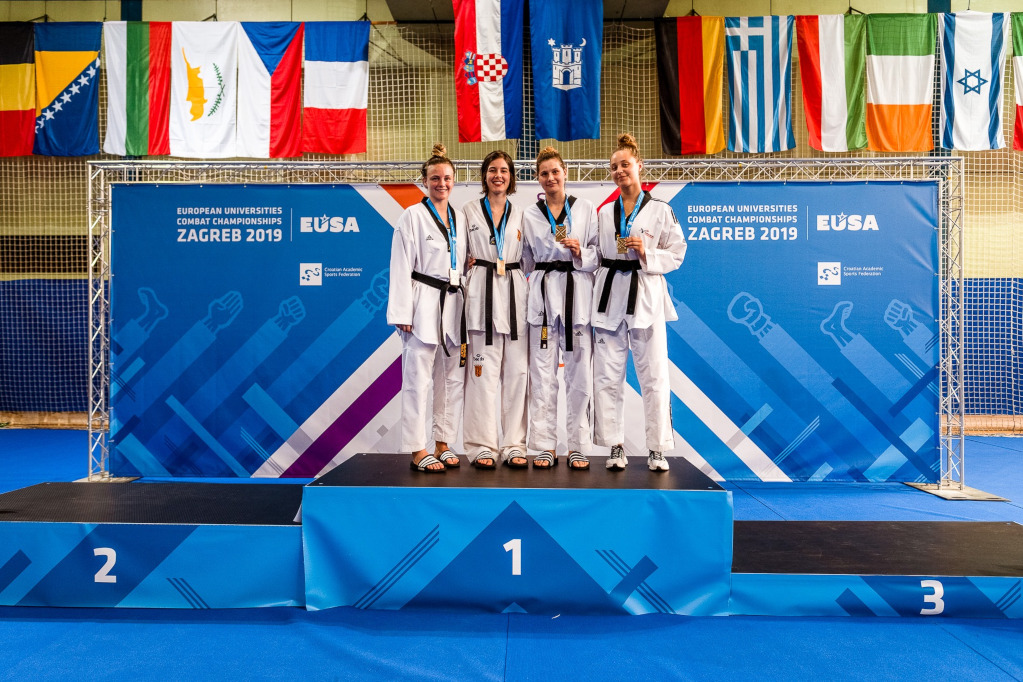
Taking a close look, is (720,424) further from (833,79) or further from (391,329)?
(833,79)

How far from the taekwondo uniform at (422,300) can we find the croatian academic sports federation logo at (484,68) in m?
4.74

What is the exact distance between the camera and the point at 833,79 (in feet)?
25.8

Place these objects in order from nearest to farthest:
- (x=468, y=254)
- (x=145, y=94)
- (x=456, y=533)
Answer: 1. (x=456, y=533)
2. (x=468, y=254)
3. (x=145, y=94)

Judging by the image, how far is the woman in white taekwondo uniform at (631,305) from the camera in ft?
A: 11.4

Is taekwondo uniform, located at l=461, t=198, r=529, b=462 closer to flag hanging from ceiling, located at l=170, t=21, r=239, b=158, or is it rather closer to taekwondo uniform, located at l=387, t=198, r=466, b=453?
taekwondo uniform, located at l=387, t=198, r=466, b=453

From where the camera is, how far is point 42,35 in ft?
27.4

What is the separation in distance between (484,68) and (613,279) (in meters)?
5.17

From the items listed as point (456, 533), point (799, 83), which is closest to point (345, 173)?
point (799, 83)

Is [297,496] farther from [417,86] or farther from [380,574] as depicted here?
[417,86]

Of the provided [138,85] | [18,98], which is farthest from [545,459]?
[18,98]

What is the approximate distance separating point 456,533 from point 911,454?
4.62 m

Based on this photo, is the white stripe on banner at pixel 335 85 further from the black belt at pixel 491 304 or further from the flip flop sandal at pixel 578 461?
the flip flop sandal at pixel 578 461

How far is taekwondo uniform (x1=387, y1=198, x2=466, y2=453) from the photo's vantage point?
3453mm

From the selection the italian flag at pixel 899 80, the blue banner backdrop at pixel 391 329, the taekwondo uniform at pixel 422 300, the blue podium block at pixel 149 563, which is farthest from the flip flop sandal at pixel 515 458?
the italian flag at pixel 899 80
